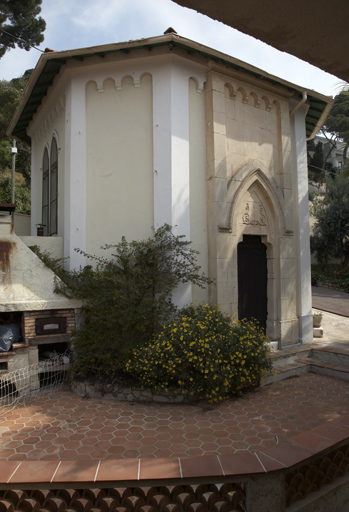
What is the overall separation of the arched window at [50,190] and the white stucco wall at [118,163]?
7.15 ft

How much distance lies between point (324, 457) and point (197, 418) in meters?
2.97

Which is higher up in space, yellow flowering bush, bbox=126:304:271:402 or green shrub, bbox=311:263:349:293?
green shrub, bbox=311:263:349:293

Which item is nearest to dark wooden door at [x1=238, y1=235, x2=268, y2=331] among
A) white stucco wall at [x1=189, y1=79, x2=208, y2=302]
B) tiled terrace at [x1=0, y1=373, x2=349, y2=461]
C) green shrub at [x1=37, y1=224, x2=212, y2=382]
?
white stucco wall at [x1=189, y1=79, x2=208, y2=302]

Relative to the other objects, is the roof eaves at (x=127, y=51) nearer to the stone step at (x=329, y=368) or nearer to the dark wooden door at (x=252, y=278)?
the dark wooden door at (x=252, y=278)

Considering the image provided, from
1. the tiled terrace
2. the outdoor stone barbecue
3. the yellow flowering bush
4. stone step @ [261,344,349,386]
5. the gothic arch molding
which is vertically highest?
the gothic arch molding

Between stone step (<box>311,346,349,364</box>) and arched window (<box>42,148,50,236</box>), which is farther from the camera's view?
arched window (<box>42,148,50,236</box>)

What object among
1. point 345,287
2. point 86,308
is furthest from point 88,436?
point 345,287

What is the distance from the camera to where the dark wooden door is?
8.32 metres

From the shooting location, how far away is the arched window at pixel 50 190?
9305mm

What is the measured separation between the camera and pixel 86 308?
6.55 metres

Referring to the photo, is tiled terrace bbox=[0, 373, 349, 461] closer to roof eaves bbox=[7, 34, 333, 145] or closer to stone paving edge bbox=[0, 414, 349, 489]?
A: stone paving edge bbox=[0, 414, 349, 489]

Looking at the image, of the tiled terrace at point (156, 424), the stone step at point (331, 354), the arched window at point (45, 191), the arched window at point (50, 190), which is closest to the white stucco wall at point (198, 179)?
the tiled terrace at point (156, 424)

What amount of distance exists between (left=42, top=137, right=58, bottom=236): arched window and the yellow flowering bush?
475cm

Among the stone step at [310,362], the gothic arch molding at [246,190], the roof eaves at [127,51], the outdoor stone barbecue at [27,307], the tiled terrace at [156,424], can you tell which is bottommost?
the tiled terrace at [156,424]
